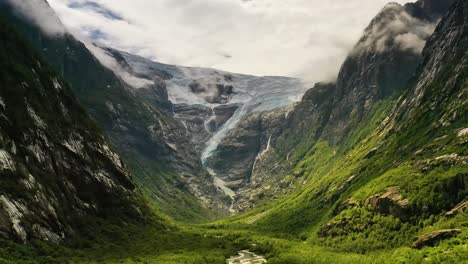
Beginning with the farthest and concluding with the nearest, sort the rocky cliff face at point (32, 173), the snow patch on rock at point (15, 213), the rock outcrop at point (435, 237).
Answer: the rock outcrop at point (435, 237), the rocky cliff face at point (32, 173), the snow patch on rock at point (15, 213)

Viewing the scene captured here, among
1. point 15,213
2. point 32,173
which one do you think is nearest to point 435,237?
point 15,213

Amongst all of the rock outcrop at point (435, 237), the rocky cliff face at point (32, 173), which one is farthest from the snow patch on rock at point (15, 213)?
the rock outcrop at point (435, 237)

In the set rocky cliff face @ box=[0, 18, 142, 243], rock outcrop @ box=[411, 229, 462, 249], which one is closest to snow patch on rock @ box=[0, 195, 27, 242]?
rocky cliff face @ box=[0, 18, 142, 243]

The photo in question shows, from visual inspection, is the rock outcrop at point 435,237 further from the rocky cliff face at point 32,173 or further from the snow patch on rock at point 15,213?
the snow patch on rock at point 15,213

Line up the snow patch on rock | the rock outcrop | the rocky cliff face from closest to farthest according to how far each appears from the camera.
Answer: the snow patch on rock, the rocky cliff face, the rock outcrop

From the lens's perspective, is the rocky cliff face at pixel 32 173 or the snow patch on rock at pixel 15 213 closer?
the snow patch on rock at pixel 15 213

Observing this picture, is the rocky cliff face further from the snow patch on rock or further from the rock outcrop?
the rock outcrop

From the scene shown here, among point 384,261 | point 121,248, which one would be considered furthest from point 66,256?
point 384,261

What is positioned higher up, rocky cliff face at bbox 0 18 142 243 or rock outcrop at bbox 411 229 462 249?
rocky cliff face at bbox 0 18 142 243

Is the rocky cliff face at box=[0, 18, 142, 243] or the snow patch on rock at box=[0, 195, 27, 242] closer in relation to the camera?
the snow patch on rock at box=[0, 195, 27, 242]

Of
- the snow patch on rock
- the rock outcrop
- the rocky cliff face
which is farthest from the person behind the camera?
the rock outcrop

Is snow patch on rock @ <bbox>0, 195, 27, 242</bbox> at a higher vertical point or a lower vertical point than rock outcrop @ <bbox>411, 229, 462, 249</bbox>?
higher
